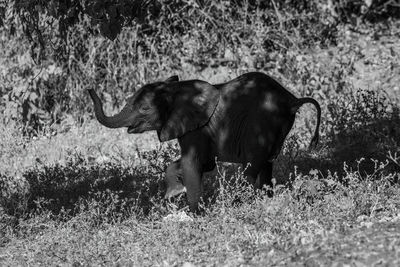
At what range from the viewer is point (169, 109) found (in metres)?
7.84

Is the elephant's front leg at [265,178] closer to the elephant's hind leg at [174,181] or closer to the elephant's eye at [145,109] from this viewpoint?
the elephant's hind leg at [174,181]

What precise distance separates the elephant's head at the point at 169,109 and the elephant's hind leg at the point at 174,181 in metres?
0.39

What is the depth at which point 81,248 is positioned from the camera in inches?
270

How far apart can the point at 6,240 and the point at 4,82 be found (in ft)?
19.7

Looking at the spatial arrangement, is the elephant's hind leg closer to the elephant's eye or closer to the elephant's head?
the elephant's head

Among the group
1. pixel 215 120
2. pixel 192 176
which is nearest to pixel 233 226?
pixel 192 176

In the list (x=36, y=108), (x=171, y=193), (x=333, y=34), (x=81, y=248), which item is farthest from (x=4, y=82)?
(x=81, y=248)

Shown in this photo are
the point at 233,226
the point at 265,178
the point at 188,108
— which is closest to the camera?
the point at 233,226

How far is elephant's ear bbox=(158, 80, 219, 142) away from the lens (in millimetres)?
7715

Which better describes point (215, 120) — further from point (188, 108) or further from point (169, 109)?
point (169, 109)

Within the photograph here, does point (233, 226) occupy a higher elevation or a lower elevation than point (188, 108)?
lower

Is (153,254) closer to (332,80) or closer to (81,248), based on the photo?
(81,248)

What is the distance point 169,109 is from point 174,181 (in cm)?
71

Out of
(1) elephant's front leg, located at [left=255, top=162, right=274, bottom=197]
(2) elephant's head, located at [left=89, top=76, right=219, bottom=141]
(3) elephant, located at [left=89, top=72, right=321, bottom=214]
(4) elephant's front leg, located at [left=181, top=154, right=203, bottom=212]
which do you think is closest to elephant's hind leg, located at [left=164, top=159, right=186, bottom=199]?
(3) elephant, located at [left=89, top=72, right=321, bottom=214]
